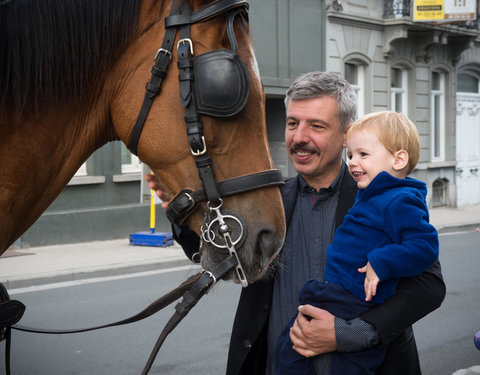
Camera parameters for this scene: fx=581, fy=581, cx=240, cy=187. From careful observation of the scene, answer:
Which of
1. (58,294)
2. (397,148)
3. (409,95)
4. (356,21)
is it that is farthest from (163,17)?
(409,95)

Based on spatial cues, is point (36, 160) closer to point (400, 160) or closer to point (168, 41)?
point (168, 41)

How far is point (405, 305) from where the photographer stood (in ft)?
6.82

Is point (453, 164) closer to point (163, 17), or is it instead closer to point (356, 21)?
point (356, 21)

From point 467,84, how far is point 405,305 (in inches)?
828

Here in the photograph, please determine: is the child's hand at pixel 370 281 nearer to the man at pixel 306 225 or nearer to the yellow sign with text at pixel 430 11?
the man at pixel 306 225

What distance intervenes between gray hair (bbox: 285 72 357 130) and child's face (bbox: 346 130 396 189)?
508 mm

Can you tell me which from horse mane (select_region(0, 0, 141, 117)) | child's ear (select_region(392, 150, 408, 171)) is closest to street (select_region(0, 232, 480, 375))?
child's ear (select_region(392, 150, 408, 171))

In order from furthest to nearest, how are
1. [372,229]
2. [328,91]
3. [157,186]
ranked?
1. [328,91]
2. [157,186]
3. [372,229]

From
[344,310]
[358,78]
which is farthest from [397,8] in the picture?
[344,310]

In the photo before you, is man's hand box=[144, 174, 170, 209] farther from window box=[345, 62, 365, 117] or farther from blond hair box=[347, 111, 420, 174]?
window box=[345, 62, 365, 117]

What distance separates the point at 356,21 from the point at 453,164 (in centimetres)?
616

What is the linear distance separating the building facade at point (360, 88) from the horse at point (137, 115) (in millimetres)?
9542

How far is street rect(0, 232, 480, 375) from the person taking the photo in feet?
16.4

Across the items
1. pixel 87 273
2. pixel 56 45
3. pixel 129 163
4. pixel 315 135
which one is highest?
pixel 56 45
